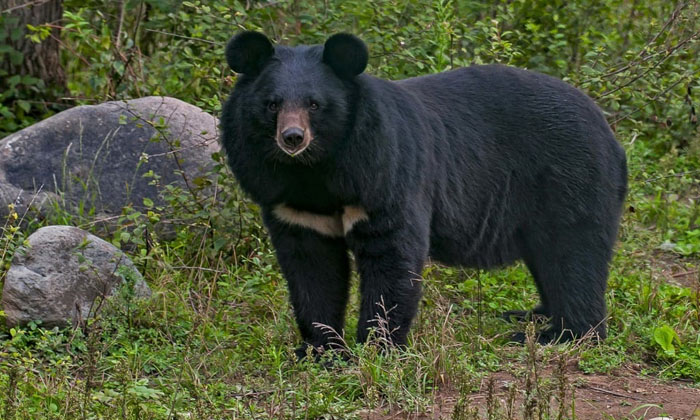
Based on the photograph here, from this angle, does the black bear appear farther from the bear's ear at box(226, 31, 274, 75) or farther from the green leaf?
the green leaf

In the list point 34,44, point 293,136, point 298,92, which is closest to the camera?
point 293,136

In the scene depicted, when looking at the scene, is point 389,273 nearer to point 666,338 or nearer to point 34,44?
point 666,338

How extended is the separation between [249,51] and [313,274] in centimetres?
112

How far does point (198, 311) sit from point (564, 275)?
195 cm

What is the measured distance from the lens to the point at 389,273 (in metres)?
4.98

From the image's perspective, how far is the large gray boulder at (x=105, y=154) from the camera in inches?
269

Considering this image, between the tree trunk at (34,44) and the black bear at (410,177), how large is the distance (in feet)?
12.2

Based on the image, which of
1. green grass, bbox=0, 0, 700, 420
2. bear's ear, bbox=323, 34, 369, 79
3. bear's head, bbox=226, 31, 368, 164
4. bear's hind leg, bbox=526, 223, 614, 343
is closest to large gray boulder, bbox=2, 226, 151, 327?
green grass, bbox=0, 0, 700, 420

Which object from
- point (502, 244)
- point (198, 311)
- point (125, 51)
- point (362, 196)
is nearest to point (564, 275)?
point (502, 244)

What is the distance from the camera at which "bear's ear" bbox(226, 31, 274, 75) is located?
192 inches

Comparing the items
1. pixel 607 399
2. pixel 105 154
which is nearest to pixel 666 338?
pixel 607 399

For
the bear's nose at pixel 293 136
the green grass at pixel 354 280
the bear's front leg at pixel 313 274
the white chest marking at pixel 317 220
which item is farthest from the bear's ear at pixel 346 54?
the green grass at pixel 354 280

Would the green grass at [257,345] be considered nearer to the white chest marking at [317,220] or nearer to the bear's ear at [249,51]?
the white chest marking at [317,220]

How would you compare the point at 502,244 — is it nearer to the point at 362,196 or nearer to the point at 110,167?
the point at 362,196
